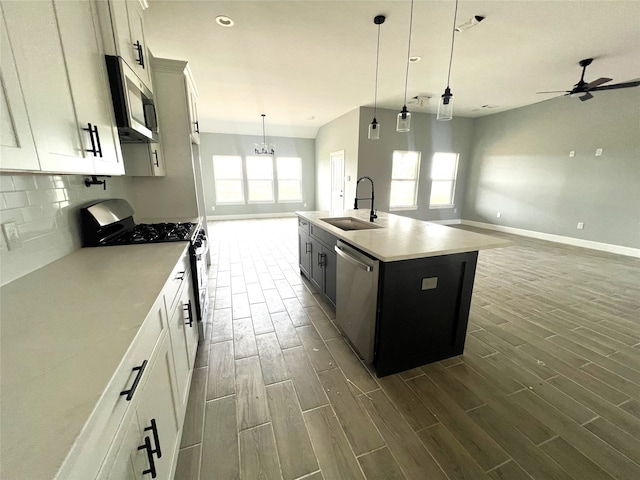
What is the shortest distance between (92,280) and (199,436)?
3.35ft

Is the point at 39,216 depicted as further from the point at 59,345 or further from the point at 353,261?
the point at 353,261

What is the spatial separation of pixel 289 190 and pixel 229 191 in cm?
192

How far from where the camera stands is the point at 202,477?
1.23 m

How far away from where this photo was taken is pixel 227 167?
7.84 meters

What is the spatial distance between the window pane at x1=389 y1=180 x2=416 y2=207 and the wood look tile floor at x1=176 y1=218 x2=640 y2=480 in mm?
4194

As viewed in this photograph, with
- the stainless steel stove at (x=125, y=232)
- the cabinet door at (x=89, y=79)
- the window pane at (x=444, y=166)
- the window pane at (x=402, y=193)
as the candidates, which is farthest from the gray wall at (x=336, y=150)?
the cabinet door at (x=89, y=79)

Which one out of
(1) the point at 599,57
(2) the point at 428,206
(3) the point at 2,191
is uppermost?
(1) the point at 599,57

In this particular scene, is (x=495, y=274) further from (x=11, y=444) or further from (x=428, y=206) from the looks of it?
(x=11, y=444)

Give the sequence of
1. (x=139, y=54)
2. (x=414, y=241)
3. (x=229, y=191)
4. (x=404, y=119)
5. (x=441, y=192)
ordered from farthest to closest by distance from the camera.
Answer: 1. (x=229, y=191)
2. (x=441, y=192)
3. (x=404, y=119)
4. (x=139, y=54)
5. (x=414, y=241)

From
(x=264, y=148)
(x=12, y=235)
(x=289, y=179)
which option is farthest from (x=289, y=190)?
(x=12, y=235)

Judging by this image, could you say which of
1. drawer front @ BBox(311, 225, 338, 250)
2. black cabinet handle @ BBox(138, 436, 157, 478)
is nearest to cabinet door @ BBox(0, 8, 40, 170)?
black cabinet handle @ BBox(138, 436, 157, 478)

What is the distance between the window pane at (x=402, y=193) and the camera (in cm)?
672

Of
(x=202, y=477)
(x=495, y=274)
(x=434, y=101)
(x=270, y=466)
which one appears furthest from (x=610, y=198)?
(x=202, y=477)

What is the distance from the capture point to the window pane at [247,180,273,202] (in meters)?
8.16
